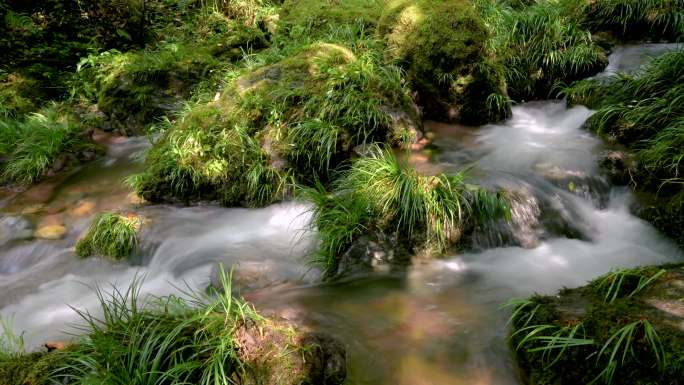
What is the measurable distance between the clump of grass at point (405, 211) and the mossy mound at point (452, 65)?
8.12 feet

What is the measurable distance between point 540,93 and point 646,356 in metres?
5.71

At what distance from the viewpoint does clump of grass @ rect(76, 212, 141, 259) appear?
4547 millimetres

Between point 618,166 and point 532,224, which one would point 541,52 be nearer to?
point 618,166

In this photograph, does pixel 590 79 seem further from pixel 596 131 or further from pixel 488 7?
pixel 488 7

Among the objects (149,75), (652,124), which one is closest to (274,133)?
(149,75)

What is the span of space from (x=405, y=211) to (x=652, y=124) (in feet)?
10.5

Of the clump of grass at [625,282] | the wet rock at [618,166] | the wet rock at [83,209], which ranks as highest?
the wet rock at [618,166]

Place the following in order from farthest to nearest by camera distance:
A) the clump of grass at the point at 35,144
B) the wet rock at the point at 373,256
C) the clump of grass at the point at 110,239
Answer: the clump of grass at the point at 35,144 < the clump of grass at the point at 110,239 < the wet rock at the point at 373,256

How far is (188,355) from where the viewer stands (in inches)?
96.9

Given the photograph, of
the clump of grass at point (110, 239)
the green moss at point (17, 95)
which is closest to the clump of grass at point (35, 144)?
the green moss at point (17, 95)

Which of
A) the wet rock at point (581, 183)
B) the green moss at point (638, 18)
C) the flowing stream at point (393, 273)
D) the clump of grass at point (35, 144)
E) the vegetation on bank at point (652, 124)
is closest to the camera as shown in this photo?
the flowing stream at point (393, 273)

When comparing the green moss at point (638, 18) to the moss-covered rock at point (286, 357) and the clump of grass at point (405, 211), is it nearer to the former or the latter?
the clump of grass at point (405, 211)

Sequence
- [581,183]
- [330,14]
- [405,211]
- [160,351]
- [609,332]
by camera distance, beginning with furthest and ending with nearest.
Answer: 1. [330,14]
2. [581,183]
3. [405,211]
4. [609,332]
5. [160,351]

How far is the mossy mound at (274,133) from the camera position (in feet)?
17.1
